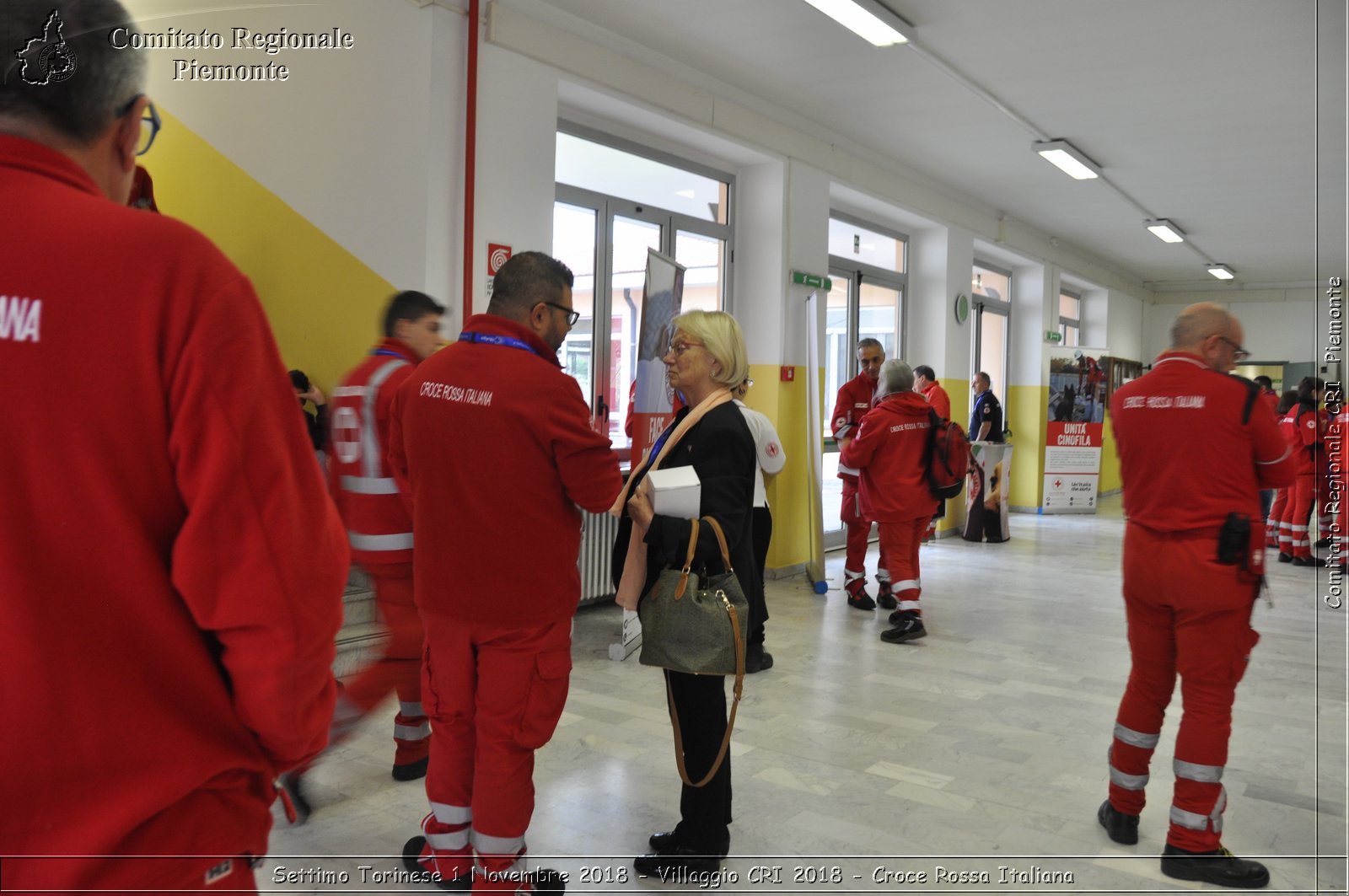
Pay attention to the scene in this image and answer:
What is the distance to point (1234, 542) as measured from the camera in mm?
2678

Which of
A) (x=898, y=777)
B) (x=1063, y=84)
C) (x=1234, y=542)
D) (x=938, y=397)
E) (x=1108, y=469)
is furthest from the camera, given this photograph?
(x=1108, y=469)

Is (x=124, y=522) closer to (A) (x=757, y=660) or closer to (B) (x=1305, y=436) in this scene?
(A) (x=757, y=660)

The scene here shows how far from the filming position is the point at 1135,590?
113 inches

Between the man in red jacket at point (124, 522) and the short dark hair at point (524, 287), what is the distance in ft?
4.61

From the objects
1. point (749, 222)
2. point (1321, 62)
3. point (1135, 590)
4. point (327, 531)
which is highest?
point (1321, 62)

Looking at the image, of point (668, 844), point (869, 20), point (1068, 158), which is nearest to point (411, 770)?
point (668, 844)

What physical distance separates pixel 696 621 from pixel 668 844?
0.76m

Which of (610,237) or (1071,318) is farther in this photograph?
(1071,318)

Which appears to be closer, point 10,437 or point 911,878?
point 10,437

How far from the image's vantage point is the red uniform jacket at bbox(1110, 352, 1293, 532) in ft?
8.97

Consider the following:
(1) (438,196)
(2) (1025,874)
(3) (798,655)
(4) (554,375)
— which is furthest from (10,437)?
(3) (798,655)

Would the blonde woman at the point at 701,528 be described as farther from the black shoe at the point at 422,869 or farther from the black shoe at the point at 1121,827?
the black shoe at the point at 1121,827

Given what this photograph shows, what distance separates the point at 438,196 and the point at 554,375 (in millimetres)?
2808

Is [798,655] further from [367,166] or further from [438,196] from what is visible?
[367,166]
